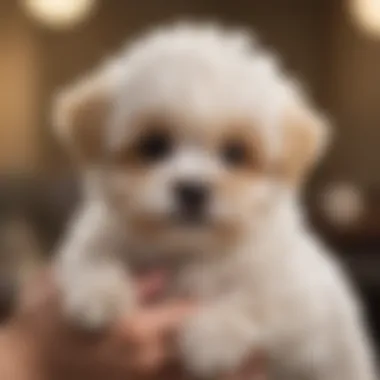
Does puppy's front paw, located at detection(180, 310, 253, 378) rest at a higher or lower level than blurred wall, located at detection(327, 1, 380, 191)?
lower

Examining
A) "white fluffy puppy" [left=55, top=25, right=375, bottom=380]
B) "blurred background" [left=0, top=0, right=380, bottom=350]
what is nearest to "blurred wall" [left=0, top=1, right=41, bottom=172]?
"blurred background" [left=0, top=0, right=380, bottom=350]

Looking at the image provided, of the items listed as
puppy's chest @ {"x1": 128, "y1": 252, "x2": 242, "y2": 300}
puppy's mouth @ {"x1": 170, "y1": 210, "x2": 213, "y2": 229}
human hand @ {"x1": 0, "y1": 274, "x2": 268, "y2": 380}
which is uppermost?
puppy's mouth @ {"x1": 170, "y1": 210, "x2": 213, "y2": 229}

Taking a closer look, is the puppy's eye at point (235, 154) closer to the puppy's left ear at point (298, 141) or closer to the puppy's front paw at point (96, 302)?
the puppy's left ear at point (298, 141)

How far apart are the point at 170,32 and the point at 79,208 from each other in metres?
0.18

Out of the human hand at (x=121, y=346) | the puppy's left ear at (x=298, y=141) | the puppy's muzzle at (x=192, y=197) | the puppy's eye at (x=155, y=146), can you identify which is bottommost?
the human hand at (x=121, y=346)

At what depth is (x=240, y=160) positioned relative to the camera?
27.7 inches

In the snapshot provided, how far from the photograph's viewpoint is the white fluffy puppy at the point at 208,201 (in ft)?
2.28

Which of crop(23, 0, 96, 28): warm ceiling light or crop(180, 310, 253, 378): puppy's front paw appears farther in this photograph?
crop(23, 0, 96, 28): warm ceiling light

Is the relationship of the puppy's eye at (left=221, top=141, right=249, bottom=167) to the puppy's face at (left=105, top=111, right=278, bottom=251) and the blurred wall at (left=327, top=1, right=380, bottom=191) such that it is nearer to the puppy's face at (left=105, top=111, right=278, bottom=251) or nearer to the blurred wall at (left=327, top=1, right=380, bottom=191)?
the puppy's face at (left=105, top=111, right=278, bottom=251)

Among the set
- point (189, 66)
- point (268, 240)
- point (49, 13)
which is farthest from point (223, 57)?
point (49, 13)

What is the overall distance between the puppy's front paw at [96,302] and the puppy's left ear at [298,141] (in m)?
0.16

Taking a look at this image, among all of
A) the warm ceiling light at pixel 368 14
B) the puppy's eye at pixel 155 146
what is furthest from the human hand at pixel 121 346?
the warm ceiling light at pixel 368 14

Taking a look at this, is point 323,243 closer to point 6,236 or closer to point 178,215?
point 178,215

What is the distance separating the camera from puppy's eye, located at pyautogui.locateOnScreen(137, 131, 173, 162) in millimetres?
707
